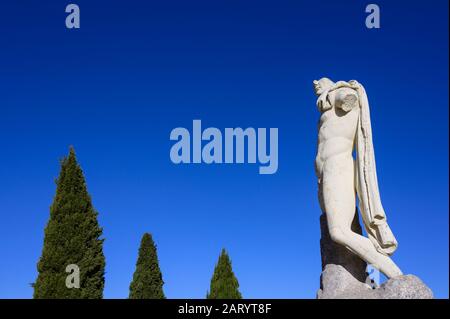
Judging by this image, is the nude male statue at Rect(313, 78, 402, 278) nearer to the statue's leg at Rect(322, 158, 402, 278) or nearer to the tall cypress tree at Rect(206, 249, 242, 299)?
the statue's leg at Rect(322, 158, 402, 278)

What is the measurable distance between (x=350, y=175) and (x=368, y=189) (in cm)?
37

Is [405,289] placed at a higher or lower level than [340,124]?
lower

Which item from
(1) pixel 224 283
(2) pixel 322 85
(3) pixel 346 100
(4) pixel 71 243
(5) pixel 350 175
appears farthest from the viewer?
(1) pixel 224 283

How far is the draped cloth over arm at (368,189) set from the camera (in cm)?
834

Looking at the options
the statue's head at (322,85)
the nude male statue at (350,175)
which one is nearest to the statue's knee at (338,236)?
the nude male statue at (350,175)

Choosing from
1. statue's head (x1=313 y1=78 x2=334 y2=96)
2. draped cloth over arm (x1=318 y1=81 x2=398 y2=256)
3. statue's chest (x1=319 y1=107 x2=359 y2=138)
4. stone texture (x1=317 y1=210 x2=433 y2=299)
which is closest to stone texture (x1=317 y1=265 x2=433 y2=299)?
stone texture (x1=317 y1=210 x2=433 y2=299)

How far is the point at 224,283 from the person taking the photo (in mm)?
23828

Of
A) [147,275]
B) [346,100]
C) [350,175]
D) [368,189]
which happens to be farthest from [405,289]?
[147,275]

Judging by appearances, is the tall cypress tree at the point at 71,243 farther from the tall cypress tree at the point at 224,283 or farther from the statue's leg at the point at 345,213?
the statue's leg at the point at 345,213

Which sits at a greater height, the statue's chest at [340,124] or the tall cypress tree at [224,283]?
Result: the statue's chest at [340,124]

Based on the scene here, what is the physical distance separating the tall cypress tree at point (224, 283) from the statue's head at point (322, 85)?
51.0 ft

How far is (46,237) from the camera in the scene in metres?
17.5

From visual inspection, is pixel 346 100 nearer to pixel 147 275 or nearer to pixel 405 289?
pixel 405 289
